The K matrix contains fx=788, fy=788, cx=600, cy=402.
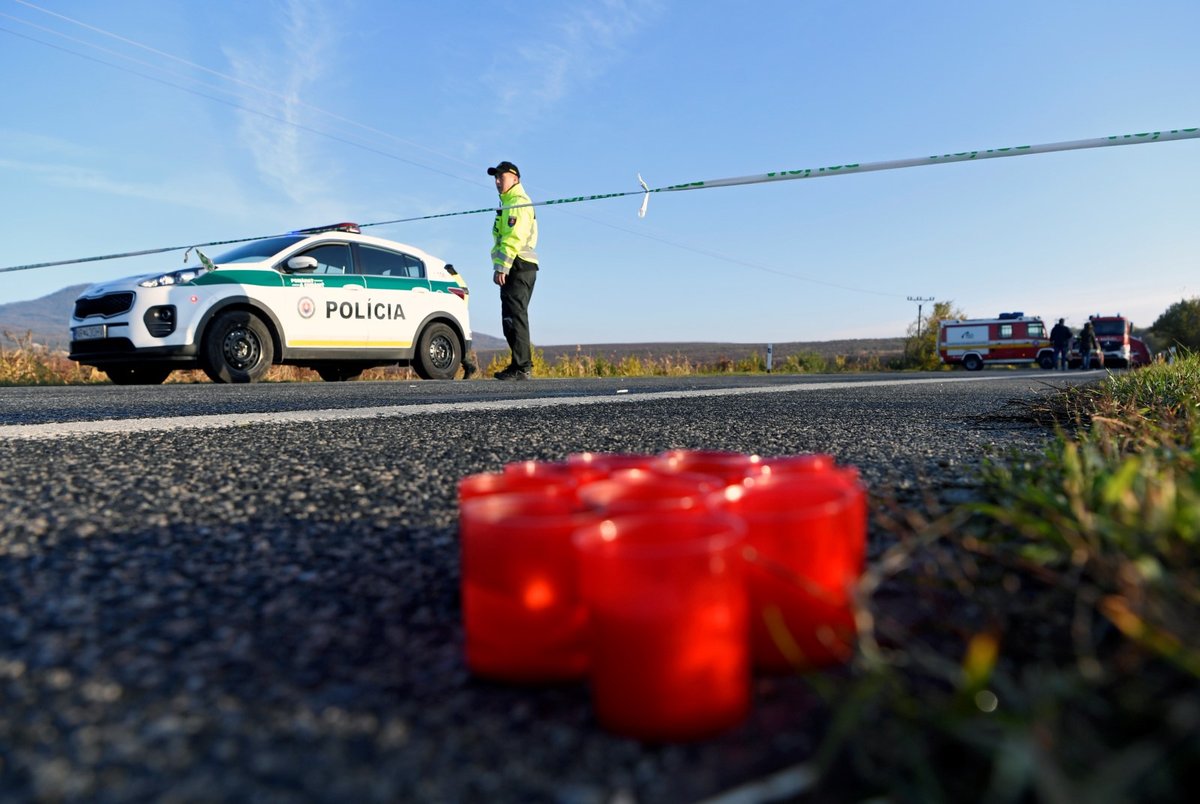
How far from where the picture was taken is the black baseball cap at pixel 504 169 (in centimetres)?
847

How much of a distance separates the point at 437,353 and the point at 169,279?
3.24m

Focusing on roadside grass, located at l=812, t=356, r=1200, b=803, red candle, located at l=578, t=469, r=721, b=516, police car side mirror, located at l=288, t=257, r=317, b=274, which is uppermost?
police car side mirror, located at l=288, t=257, r=317, b=274

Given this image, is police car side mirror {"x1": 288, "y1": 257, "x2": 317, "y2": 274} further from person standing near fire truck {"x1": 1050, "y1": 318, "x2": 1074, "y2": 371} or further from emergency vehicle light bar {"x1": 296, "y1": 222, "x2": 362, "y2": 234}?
person standing near fire truck {"x1": 1050, "y1": 318, "x2": 1074, "y2": 371}

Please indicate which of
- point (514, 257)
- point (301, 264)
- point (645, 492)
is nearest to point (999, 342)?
Result: point (514, 257)

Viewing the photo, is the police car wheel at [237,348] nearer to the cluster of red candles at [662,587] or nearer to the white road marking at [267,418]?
the white road marking at [267,418]

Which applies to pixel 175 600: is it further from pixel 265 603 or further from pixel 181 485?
pixel 181 485

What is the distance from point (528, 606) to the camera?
0.95m

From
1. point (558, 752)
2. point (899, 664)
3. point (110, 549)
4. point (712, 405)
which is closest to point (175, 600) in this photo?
point (110, 549)

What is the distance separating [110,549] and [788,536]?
1167mm

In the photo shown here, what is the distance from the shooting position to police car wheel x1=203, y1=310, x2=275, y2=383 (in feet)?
26.2

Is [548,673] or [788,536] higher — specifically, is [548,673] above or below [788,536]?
below

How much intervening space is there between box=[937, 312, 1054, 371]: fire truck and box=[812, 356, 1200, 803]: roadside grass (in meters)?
34.8

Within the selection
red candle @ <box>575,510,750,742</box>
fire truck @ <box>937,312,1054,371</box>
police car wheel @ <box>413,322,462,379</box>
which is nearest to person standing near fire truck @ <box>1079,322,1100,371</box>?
fire truck @ <box>937,312,1054,371</box>

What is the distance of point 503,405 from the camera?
4281 mm
